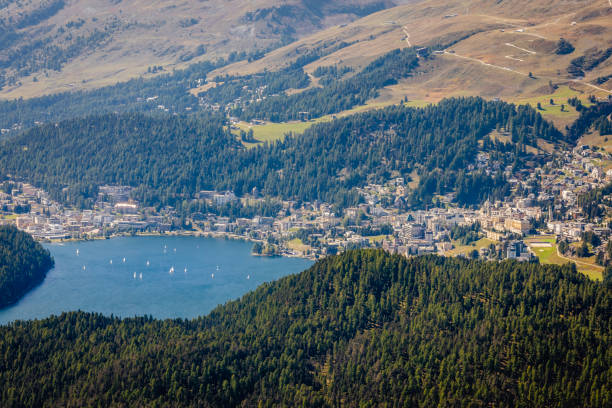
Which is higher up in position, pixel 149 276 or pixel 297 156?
pixel 297 156

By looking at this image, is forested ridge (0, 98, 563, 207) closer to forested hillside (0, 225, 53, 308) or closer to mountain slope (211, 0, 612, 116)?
mountain slope (211, 0, 612, 116)

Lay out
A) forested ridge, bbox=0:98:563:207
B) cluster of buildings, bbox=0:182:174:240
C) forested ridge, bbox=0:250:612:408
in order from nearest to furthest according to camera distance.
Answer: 1. forested ridge, bbox=0:250:612:408
2. cluster of buildings, bbox=0:182:174:240
3. forested ridge, bbox=0:98:563:207

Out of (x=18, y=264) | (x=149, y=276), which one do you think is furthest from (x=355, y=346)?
(x=18, y=264)

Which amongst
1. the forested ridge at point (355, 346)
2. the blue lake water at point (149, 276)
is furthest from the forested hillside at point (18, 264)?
the forested ridge at point (355, 346)

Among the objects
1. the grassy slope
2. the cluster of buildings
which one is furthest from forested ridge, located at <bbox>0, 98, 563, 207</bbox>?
the grassy slope

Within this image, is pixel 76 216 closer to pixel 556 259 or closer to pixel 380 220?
pixel 380 220

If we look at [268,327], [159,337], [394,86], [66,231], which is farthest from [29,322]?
[394,86]
